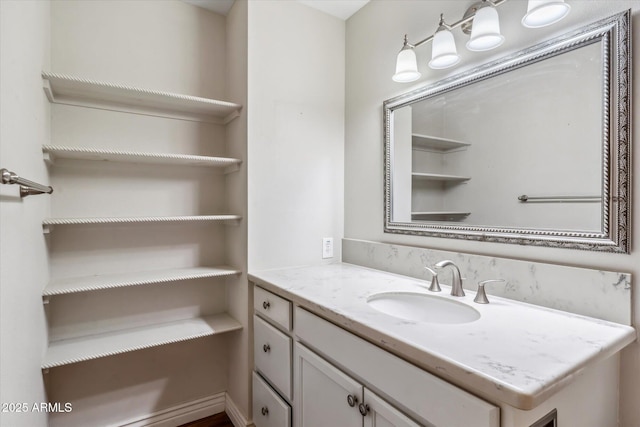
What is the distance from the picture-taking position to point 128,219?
1570 mm

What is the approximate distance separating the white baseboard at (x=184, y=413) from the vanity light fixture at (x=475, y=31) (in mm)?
2153

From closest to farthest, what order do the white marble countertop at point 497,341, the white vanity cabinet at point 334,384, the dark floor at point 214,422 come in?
the white marble countertop at point 497,341
the white vanity cabinet at point 334,384
the dark floor at point 214,422

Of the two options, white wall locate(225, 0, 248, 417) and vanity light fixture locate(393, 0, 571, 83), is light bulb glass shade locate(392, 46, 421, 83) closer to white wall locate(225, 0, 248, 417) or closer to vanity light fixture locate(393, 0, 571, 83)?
vanity light fixture locate(393, 0, 571, 83)

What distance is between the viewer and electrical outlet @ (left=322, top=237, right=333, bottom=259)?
6.61 ft

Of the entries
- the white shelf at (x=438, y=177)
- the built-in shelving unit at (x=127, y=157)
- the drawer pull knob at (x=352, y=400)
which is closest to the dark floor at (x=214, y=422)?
the drawer pull knob at (x=352, y=400)

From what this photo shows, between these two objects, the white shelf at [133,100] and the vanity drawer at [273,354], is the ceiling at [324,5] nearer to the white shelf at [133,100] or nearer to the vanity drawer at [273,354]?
the white shelf at [133,100]

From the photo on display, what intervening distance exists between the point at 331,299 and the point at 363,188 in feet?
3.00

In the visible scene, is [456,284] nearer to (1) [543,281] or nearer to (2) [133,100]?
(1) [543,281]

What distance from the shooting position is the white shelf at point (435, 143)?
146 centimetres

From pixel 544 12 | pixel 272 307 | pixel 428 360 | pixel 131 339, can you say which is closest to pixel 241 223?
pixel 272 307

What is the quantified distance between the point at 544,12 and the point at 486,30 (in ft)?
0.59

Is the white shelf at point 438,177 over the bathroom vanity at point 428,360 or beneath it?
over

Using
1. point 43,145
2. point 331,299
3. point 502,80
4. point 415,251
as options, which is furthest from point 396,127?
point 43,145

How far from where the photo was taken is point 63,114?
162cm
